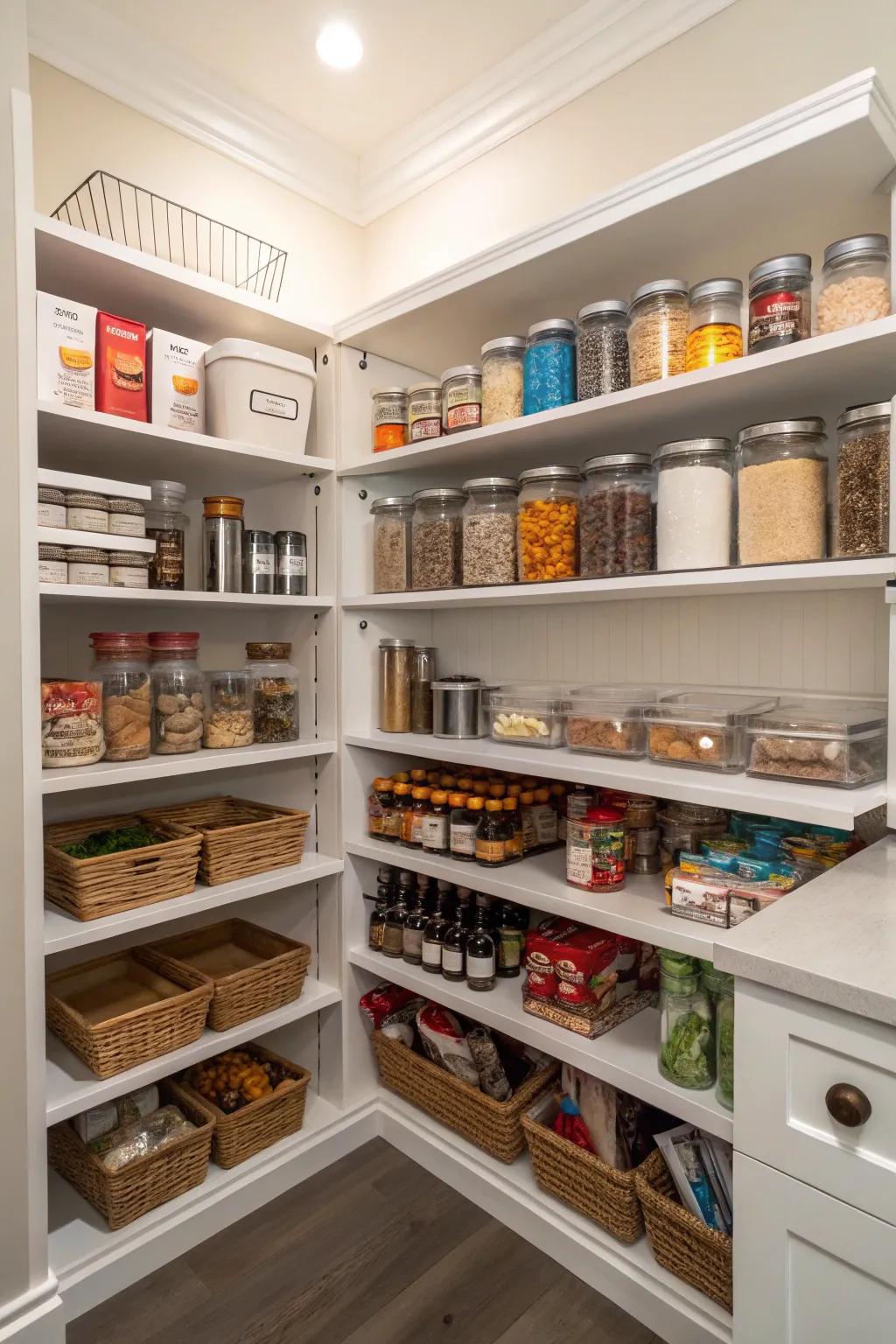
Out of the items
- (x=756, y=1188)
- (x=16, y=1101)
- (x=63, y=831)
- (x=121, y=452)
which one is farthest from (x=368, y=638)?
(x=756, y=1188)

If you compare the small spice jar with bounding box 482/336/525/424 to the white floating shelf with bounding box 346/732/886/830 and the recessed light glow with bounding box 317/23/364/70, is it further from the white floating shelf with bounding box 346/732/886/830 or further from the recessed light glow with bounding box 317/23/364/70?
the recessed light glow with bounding box 317/23/364/70

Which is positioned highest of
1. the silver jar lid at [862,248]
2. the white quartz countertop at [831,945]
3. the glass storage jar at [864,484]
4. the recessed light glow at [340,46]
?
the recessed light glow at [340,46]

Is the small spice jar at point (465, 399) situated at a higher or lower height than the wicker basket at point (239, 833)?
higher

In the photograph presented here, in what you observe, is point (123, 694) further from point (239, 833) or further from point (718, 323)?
point (718, 323)

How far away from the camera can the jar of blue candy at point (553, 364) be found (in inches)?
61.7

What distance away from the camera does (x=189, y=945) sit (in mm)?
2100

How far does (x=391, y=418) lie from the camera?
1937 mm

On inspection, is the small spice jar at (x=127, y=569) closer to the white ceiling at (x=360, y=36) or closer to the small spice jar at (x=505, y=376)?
the small spice jar at (x=505, y=376)

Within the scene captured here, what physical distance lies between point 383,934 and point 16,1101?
875mm

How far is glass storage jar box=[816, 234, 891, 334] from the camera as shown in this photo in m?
1.20

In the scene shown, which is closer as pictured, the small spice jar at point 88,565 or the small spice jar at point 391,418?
the small spice jar at point 88,565

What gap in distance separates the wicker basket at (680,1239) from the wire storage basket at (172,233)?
222cm

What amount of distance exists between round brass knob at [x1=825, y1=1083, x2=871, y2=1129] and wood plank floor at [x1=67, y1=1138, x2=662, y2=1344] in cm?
90

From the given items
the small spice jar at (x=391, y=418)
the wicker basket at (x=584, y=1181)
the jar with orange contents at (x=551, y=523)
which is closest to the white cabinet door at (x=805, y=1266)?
the wicker basket at (x=584, y=1181)
